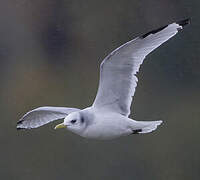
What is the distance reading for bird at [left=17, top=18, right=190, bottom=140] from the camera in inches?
105

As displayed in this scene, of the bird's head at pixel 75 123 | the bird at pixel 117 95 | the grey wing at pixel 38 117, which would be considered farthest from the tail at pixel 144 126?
the grey wing at pixel 38 117

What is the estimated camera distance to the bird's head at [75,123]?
2.66 meters

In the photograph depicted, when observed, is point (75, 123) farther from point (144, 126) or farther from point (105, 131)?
point (144, 126)

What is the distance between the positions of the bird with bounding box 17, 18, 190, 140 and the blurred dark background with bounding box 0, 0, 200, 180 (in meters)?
1.58

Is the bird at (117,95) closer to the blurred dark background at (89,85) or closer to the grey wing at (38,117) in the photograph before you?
the grey wing at (38,117)

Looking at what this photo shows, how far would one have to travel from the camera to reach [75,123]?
8.72ft

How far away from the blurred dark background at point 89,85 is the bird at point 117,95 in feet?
5.20

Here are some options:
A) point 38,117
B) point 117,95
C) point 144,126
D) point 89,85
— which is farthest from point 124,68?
point 89,85

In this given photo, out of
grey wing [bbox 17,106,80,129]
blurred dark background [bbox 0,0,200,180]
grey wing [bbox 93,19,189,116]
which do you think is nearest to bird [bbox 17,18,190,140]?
grey wing [bbox 93,19,189,116]

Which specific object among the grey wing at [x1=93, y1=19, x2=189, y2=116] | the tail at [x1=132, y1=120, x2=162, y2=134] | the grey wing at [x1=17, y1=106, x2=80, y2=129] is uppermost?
the grey wing at [x1=93, y1=19, x2=189, y2=116]

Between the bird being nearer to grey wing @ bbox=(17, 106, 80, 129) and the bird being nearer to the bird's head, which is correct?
the bird's head

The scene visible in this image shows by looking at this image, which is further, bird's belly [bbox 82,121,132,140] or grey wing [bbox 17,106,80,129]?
grey wing [bbox 17,106,80,129]

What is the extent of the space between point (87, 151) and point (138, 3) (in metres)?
1.15

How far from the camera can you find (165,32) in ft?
Answer: 8.78
